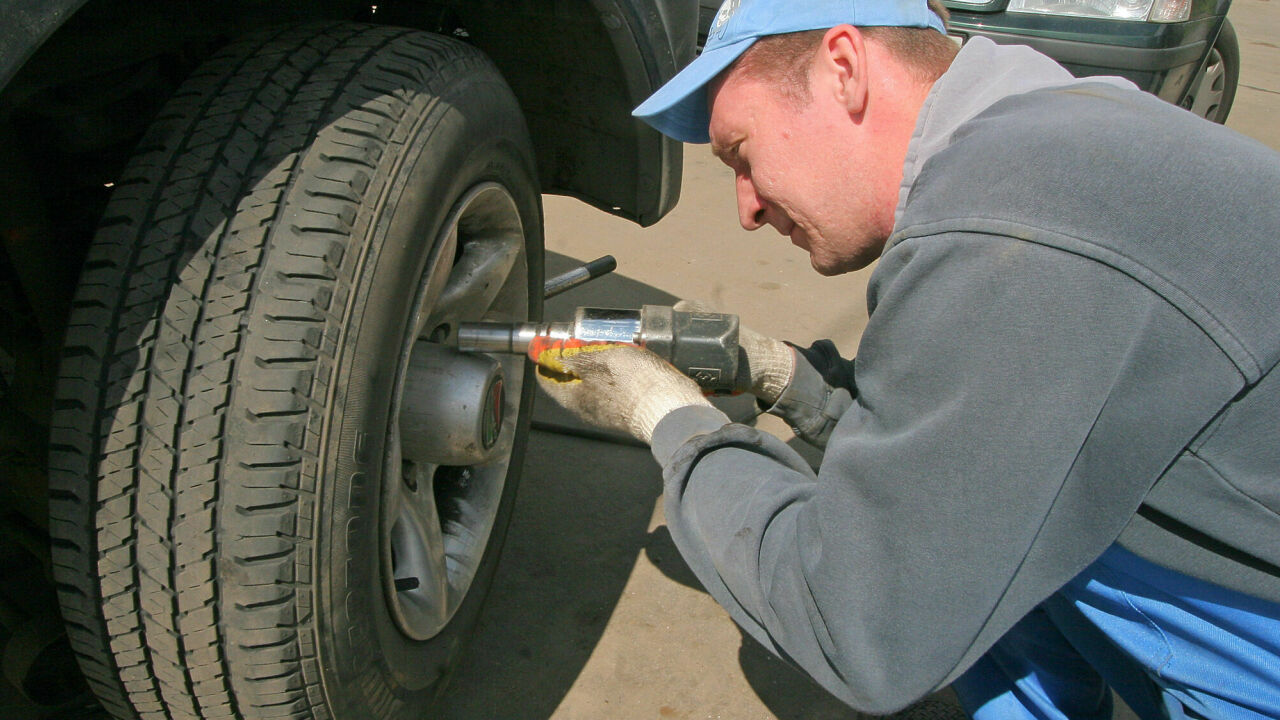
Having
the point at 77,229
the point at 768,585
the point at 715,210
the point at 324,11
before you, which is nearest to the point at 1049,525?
the point at 768,585

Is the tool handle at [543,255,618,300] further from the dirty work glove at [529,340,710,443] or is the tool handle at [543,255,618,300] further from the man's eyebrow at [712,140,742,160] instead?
the man's eyebrow at [712,140,742,160]

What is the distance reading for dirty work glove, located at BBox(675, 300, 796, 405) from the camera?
185 cm

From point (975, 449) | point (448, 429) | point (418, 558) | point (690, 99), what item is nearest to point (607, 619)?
point (418, 558)

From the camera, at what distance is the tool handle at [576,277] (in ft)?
8.18

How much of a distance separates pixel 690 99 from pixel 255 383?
765mm

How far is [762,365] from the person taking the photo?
6.16 feet

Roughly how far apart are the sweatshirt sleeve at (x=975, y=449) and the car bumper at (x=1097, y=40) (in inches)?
113

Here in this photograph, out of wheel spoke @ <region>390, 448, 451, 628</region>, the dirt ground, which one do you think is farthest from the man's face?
the dirt ground

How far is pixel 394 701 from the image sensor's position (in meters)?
1.39

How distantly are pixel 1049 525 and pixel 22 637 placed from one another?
133cm

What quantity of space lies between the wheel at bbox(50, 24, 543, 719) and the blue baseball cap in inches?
13.9

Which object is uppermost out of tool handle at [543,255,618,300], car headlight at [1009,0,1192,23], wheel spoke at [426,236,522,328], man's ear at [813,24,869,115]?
man's ear at [813,24,869,115]

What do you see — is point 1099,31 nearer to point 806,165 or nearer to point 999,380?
point 806,165

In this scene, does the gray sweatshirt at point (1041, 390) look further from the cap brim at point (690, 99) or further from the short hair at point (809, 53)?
the cap brim at point (690, 99)
